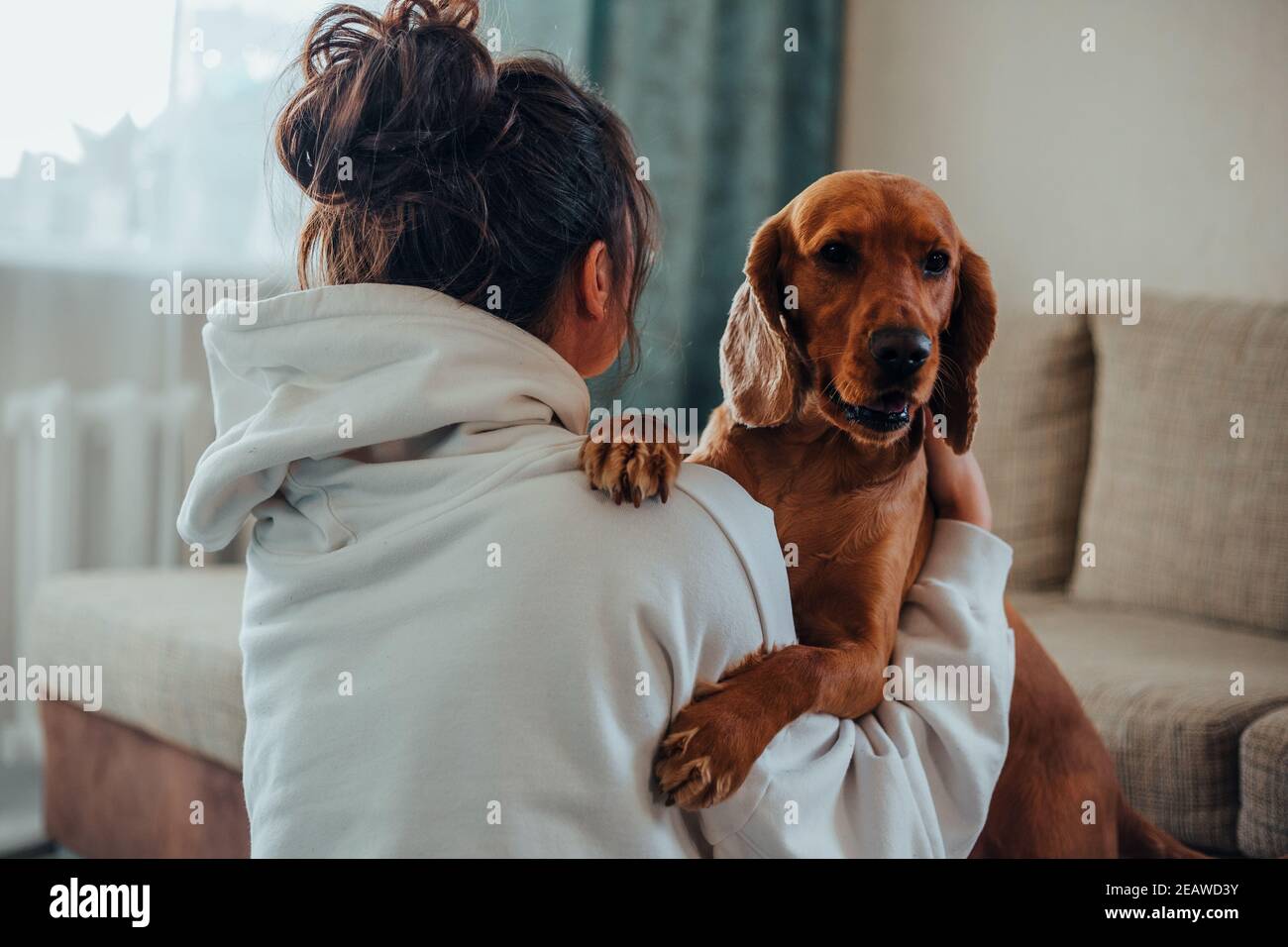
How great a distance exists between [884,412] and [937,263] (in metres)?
0.18

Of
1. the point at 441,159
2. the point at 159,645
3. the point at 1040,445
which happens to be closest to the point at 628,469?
the point at 441,159

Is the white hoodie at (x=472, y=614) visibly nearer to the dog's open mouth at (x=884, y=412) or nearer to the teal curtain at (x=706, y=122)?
the dog's open mouth at (x=884, y=412)

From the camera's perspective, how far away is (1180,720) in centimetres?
162

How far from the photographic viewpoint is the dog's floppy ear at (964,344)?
1213 millimetres

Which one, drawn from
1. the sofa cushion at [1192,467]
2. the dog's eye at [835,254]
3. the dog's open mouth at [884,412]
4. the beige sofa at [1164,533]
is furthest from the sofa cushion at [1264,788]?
the dog's eye at [835,254]

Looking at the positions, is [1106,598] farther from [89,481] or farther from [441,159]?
[89,481]

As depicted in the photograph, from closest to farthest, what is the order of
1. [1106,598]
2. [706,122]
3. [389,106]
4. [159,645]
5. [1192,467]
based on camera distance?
[389,106] < [159,645] < [1192,467] < [1106,598] < [706,122]

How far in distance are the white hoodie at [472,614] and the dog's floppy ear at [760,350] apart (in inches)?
12.8

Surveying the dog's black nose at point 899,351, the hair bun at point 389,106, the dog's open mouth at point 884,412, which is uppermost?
the hair bun at point 389,106

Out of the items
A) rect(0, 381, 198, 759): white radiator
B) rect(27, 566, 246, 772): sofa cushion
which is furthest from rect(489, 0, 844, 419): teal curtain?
rect(27, 566, 246, 772): sofa cushion

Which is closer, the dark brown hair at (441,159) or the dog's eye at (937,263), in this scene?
the dark brown hair at (441,159)

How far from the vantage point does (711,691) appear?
0.83 meters

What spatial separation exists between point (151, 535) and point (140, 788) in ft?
2.58

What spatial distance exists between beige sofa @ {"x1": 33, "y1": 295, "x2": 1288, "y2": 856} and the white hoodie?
923 millimetres
